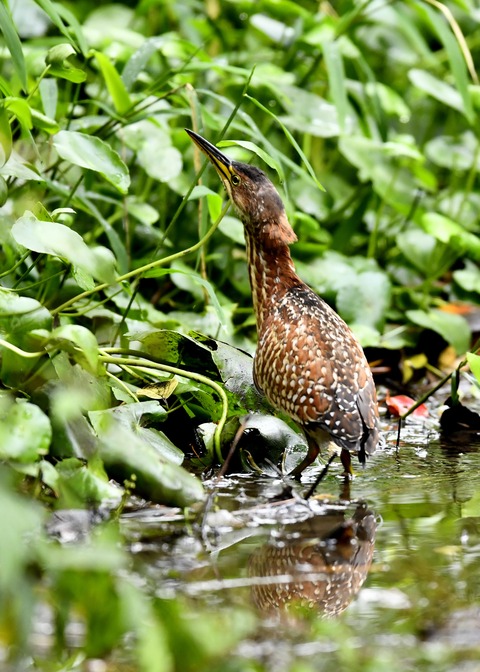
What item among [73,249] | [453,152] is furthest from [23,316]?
[453,152]

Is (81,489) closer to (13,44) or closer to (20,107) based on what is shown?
(20,107)

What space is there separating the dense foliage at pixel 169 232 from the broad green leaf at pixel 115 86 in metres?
0.01

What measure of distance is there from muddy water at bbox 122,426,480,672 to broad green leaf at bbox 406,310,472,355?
2.20 m

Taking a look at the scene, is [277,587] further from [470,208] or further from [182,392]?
[470,208]

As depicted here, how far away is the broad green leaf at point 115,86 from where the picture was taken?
5.46 m

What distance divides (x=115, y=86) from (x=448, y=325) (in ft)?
8.58

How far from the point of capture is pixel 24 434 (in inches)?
135

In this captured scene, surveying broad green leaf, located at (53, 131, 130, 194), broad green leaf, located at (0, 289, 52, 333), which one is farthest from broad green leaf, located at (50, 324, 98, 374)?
broad green leaf, located at (53, 131, 130, 194)

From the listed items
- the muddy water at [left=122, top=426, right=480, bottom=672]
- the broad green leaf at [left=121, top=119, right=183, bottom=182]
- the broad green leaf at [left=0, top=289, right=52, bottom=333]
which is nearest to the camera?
the muddy water at [left=122, top=426, right=480, bottom=672]

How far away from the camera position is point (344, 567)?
3.43 meters

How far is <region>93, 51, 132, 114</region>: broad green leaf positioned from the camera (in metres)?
5.46

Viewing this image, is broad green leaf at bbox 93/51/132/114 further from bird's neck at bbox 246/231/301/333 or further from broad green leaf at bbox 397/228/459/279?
broad green leaf at bbox 397/228/459/279

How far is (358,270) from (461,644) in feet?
14.3

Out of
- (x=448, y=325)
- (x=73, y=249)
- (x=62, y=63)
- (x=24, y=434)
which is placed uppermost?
(x=62, y=63)
